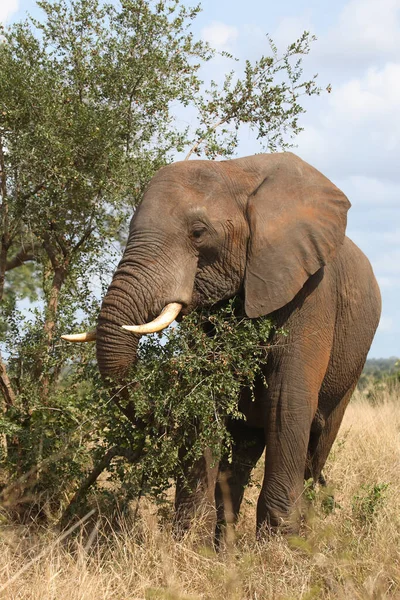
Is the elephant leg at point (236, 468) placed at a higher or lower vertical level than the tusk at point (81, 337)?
lower

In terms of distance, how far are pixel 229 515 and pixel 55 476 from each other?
4.60 feet

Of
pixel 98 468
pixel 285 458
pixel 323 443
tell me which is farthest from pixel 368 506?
pixel 98 468

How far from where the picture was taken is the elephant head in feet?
21.4

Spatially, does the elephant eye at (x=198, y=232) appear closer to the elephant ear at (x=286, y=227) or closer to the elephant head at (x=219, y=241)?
the elephant head at (x=219, y=241)

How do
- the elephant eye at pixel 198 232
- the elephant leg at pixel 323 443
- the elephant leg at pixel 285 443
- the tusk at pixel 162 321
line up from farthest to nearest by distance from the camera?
the elephant leg at pixel 323 443 < the elephant leg at pixel 285 443 < the elephant eye at pixel 198 232 < the tusk at pixel 162 321

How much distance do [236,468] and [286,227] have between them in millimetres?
2222

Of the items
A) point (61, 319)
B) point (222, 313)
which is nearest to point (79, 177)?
point (61, 319)

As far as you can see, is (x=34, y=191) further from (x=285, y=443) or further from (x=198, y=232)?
(x=285, y=443)

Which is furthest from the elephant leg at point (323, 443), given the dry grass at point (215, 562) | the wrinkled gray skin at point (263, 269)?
the wrinkled gray skin at point (263, 269)

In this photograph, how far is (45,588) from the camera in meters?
5.61

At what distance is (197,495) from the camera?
7.20 m

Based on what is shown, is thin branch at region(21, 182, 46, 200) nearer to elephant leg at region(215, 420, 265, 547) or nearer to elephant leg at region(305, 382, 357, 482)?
elephant leg at region(215, 420, 265, 547)

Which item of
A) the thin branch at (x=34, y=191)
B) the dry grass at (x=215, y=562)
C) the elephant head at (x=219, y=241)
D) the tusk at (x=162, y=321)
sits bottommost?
the dry grass at (x=215, y=562)

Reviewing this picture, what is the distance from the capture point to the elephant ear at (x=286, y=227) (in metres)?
7.05
